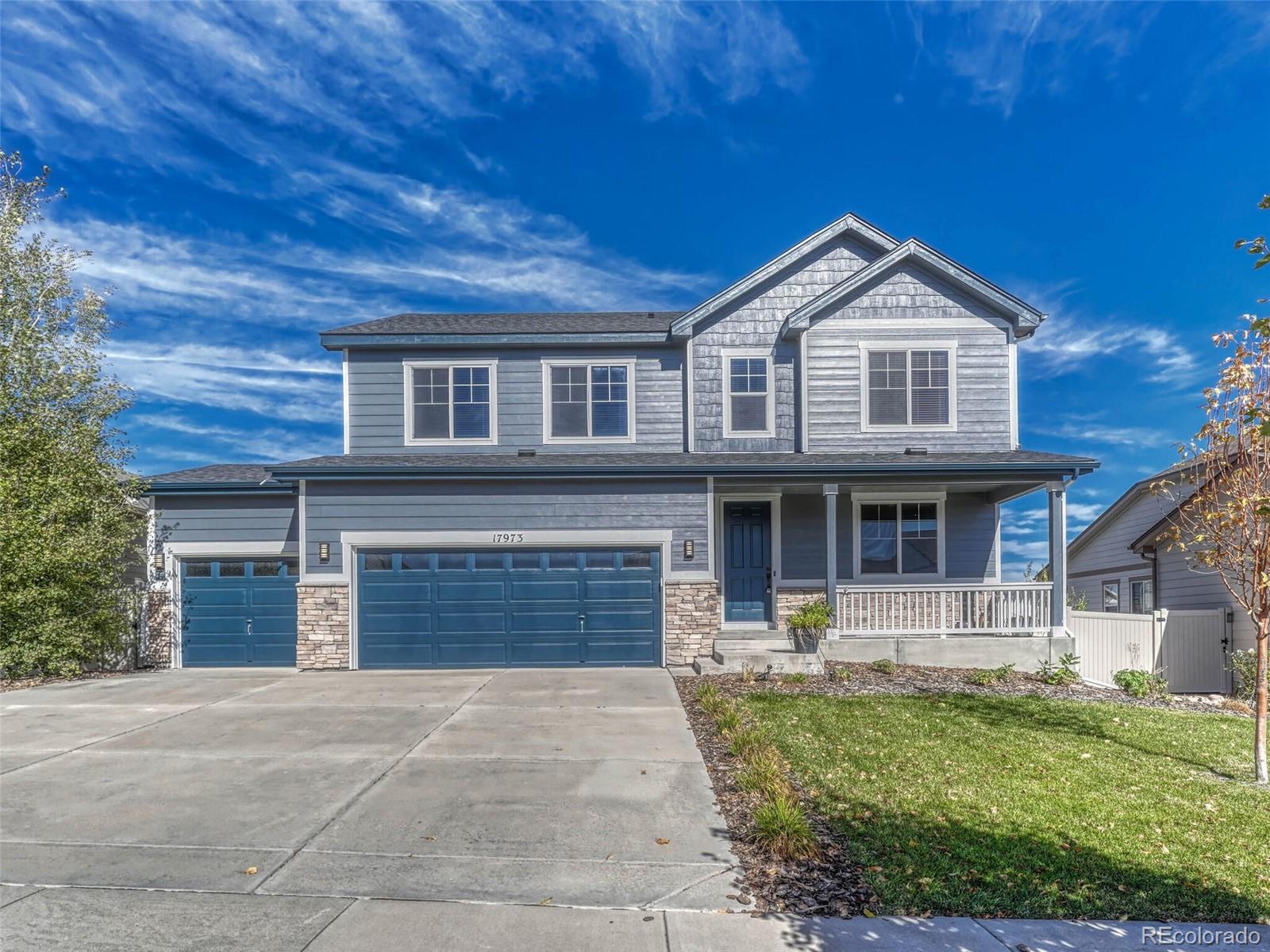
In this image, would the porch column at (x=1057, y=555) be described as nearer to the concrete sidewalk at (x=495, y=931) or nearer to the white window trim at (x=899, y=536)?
the white window trim at (x=899, y=536)

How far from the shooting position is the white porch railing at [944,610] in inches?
520

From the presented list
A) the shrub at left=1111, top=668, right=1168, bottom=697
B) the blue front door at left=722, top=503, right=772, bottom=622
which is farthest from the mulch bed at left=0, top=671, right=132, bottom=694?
the shrub at left=1111, top=668, right=1168, bottom=697

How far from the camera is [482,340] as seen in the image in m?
14.7

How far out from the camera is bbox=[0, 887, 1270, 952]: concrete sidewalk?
3.74 metres

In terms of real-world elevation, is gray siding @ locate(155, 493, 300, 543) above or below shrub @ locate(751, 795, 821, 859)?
above

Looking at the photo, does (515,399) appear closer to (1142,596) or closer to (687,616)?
(687,616)

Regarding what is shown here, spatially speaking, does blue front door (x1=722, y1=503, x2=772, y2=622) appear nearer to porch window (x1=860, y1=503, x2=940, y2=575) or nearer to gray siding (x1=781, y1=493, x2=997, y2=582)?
gray siding (x1=781, y1=493, x2=997, y2=582)

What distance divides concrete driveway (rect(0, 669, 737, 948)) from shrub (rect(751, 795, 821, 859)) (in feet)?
0.91

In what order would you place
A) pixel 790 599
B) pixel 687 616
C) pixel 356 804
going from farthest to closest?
pixel 790 599 → pixel 687 616 → pixel 356 804

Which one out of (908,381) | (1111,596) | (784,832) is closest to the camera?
(784,832)

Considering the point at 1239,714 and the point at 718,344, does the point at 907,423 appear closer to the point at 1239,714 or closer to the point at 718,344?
the point at 718,344

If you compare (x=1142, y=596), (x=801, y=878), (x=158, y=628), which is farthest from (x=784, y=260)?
(x=158, y=628)

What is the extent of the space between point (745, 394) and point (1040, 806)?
1004 centimetres

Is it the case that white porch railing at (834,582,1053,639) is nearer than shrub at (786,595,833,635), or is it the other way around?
shrub at (786,595,833,635)
